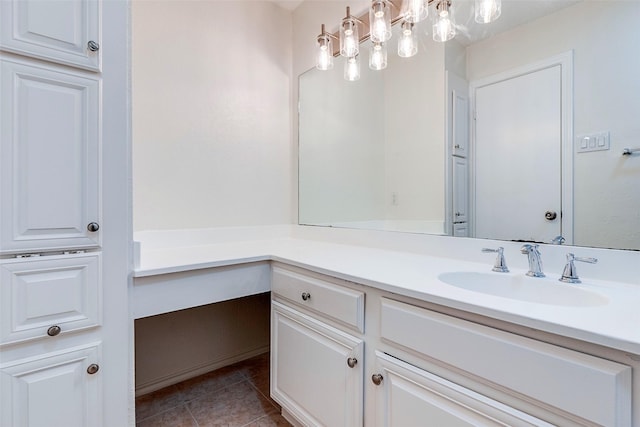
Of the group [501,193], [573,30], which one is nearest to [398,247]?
[501,193]

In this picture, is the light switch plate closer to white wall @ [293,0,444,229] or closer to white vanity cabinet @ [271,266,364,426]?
white wall @ [293,0,444,229]

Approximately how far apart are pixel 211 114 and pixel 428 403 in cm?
174

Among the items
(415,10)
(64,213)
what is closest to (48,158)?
(64,213)

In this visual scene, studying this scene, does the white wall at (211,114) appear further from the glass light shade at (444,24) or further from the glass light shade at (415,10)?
the glass light shade at (444,24)

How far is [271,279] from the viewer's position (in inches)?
58.6

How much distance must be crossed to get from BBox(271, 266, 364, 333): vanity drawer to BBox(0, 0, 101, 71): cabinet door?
3.38 ft

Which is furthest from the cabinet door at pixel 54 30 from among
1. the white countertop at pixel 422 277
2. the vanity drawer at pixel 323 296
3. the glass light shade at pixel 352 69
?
the glass light shade at pixel 352 69

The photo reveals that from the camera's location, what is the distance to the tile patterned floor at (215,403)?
1.50 metres

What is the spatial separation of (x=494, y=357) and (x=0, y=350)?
1.33 metres

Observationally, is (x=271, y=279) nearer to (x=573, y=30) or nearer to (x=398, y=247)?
(x=398, y=247)

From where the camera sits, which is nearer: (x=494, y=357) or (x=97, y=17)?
(x=494, y=357)

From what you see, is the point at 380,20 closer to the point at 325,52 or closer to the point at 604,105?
the point at 325,52

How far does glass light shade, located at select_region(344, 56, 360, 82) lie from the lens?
1.81 m

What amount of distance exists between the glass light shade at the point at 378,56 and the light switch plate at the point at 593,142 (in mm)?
983
